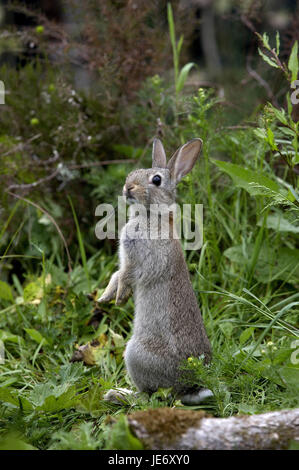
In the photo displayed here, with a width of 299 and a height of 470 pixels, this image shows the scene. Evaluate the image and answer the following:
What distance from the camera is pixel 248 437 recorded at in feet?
8.32

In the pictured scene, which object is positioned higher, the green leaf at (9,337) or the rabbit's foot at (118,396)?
the green leaf at (9,337)

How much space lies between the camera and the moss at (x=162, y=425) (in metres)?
2.52

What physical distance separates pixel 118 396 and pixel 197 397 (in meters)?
0.50

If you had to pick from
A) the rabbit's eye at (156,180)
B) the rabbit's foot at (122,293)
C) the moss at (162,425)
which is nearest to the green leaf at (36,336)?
the rabbit's foot at (122,293)

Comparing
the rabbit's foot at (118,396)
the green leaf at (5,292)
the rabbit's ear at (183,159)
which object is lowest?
the rabbit's foot at (118,396)

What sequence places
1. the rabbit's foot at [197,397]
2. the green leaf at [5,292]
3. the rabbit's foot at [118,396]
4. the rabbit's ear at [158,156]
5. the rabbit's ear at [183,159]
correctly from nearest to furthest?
the rabbit's foot at [197,397], the rabbit's foot at [118,396], the rabbit's ear at [183,159], the rabbit's ear at [158,156], the green leaf at [5,292]

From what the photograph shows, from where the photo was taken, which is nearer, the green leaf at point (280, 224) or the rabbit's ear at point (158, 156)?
the rabbit's ear at point (158, 156)

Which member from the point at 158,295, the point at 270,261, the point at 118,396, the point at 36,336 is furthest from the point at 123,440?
the point at 270,261

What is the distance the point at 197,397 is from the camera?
3.28 metres

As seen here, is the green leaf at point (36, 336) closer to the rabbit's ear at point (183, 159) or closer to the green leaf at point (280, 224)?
the rabbit's ear at point (183, 159)

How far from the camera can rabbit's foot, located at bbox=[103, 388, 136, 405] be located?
3.35 metres

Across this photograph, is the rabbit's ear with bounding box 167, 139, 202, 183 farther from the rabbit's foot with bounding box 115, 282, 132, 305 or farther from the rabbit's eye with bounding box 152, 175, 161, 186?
the rabbit's foot with bounding box 115, 282, 132, 305

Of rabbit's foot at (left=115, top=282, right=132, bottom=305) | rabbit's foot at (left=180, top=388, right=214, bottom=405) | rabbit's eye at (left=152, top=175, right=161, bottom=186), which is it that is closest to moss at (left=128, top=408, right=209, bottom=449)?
rabbit's foot at (left=180, top=388, right=214, bottom=405)

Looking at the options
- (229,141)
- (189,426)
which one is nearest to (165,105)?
(229,141)
